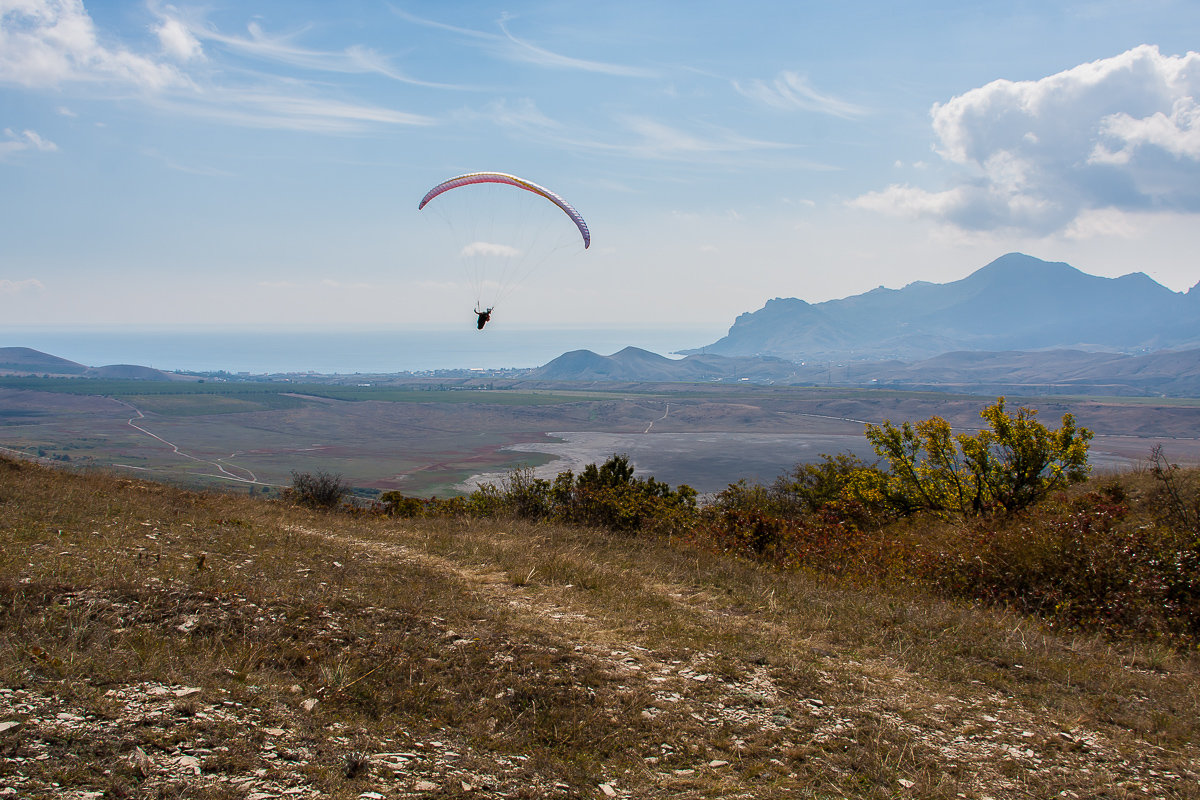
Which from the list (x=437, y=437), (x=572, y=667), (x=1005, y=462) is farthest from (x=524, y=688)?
(x=437, y=437)

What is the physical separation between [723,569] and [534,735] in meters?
7.35

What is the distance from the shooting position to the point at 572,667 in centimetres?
677

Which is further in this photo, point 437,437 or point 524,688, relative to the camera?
point 437,437

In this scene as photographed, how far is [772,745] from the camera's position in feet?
18.7

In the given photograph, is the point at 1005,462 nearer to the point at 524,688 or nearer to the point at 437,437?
the point at 524,688

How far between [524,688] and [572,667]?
0.73m

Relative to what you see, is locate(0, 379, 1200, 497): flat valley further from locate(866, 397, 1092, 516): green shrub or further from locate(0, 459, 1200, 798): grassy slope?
locate(0, 459, 1200, 798): grassy slope

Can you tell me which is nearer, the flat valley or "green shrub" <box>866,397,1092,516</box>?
"green shrub" <box>866,397,1092,516</box>

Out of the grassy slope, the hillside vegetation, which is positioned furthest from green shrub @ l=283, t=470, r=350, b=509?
the grassy slope

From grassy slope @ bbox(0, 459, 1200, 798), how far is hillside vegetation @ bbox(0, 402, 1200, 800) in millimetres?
30

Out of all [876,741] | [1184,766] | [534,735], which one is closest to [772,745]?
[876,741]

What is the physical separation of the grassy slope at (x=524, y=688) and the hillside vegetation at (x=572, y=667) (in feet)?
0.10

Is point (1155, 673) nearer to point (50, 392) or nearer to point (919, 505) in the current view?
point (919, 505)

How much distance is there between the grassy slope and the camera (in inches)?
181
